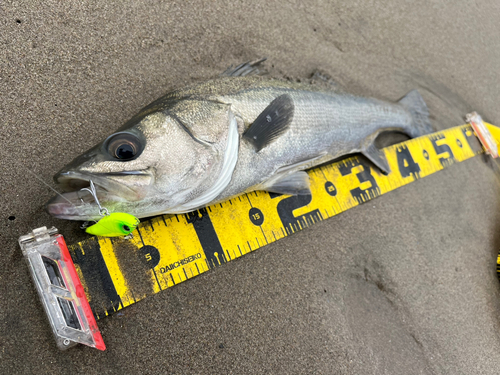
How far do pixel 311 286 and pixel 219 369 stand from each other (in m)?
0.79

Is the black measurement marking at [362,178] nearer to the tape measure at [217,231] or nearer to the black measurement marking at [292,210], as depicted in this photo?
the tape measure at [217,231]

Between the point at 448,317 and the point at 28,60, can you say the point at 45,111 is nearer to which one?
the point at 28,60

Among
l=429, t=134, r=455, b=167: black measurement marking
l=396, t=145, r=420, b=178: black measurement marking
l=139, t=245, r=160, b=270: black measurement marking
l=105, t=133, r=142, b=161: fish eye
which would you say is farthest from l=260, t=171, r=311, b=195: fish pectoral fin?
l=429, t=134, r=455, b=167: black measurement marking

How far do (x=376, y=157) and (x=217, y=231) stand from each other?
4.93 ft

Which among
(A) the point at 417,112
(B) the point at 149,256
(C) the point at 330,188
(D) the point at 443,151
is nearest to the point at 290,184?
(C) the point at 330,188

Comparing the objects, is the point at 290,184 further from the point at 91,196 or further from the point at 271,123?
the point at 91,196

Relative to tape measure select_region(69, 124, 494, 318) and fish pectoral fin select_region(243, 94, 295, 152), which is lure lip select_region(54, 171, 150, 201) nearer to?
tape measure select_region(69, 124, 494, 318)

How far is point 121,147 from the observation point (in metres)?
1.34

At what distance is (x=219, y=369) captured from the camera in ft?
5.57

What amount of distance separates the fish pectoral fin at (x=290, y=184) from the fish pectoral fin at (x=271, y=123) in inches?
13.5

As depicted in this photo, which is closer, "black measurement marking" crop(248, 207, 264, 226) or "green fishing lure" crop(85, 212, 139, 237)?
"green fishing lure" crop(85, 212, 139, 237)

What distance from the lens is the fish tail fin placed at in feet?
8.91

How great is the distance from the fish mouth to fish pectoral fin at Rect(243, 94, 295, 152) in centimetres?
66

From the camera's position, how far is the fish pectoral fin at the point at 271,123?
5.58 ft
